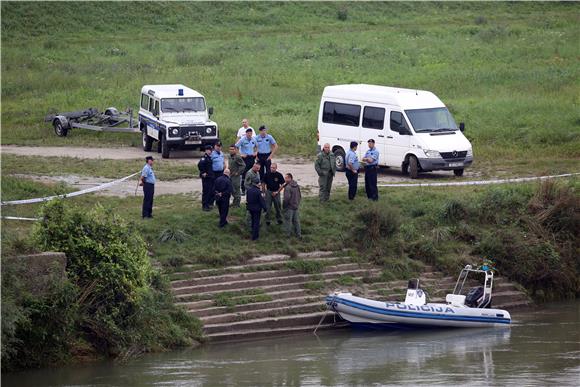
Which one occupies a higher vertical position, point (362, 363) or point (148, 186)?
point (148, 186)

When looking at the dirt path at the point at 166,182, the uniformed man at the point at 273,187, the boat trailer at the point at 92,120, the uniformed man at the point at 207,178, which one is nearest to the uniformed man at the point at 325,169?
the dirt path at the point at 166,182

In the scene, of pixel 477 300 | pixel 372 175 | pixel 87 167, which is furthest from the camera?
pixel 87 167

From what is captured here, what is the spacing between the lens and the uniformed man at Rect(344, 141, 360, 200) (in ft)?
93.9

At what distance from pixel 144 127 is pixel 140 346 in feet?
53.4

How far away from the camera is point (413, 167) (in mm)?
32656

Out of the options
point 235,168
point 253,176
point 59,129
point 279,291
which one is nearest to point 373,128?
point 235,168

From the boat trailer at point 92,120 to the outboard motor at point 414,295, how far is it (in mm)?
17115

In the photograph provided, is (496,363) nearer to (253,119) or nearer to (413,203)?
(413,203)

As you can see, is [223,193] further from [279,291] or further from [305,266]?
[279,291]

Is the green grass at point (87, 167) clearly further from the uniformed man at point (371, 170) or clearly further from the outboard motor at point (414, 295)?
the outboard motor at point (414, 295)

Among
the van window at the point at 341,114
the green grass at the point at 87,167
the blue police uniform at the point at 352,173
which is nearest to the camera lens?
the blue police uniform at the point at 352,173

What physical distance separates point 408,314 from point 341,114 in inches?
399

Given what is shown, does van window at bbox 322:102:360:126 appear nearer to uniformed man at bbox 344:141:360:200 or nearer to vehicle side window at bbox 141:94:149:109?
uniformed man at bbox 344:141:360:200

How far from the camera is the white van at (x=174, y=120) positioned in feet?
119
